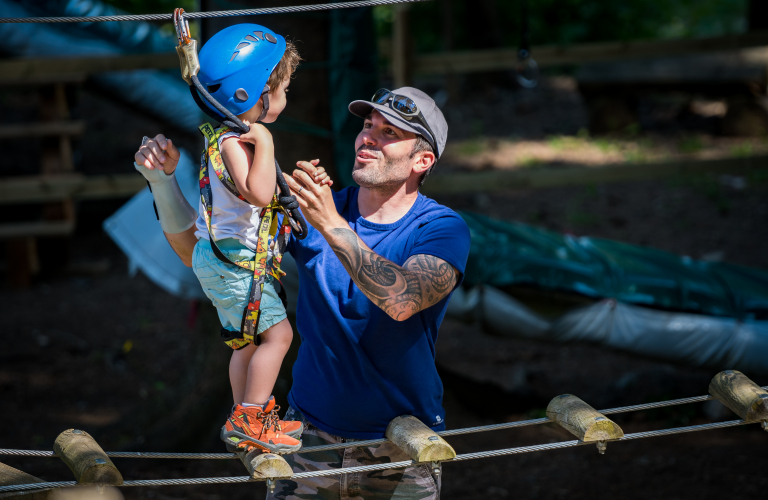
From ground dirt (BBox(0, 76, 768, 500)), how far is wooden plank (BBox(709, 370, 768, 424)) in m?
1.70

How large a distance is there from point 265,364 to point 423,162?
27.2 inches

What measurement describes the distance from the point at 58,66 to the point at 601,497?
173 inches

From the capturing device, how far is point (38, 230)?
6207mm

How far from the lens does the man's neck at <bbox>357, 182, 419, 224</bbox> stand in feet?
7.00

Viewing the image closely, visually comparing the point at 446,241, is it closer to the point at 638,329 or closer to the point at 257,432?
the point at 257,432

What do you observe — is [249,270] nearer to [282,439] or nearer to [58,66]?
[282,439]

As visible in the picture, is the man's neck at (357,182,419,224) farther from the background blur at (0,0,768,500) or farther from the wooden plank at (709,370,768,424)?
the background blur at (0,0,768,500)

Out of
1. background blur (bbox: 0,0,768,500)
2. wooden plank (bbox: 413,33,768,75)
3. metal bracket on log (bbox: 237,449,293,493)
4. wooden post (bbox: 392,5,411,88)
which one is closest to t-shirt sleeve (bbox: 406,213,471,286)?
metal bracket on log (bbox: 237,449,293,493)

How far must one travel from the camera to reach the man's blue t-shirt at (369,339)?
2.06 metres

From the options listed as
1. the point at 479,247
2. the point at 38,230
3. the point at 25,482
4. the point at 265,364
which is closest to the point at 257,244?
the point at 265,364

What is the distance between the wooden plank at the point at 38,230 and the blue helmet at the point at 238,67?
4895 millimetres

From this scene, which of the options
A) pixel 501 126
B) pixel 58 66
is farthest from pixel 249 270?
pixel 501 126

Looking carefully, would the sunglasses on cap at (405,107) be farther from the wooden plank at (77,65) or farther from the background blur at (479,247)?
the wooden plank at (77,65)

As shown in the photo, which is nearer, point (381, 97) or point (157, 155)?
point (157, 155)
